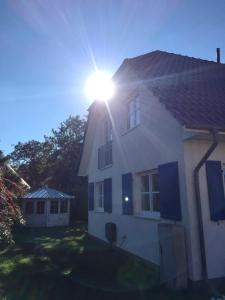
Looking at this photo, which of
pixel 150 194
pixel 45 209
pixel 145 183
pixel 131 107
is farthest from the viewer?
pixel 45 209

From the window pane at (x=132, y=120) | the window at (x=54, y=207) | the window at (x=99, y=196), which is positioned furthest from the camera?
the window at (x=54, y=207)

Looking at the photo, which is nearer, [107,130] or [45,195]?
[107,130]

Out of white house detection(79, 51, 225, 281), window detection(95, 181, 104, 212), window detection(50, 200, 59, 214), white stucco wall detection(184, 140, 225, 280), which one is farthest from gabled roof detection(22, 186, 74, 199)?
white stucco wall detection(184, 140, 225, 280)

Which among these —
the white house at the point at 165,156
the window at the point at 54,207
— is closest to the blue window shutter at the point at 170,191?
the white house at the point at 165,156

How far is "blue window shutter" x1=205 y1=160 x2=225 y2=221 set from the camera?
5969 mm

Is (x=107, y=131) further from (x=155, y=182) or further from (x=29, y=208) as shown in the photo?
(x=29, y=208)

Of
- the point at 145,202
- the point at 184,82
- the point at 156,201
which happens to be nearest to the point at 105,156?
the point at 145,202

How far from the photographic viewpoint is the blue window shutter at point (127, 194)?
899 cm

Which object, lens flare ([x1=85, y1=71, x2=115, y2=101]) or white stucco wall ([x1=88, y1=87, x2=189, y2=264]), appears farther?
lens flare ([x1=85, y1=71, x2=115, y2=101])

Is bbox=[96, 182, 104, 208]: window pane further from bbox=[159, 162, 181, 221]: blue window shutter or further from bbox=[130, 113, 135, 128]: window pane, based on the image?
bbox=[159, 162, 181, 221]: blue window shutter

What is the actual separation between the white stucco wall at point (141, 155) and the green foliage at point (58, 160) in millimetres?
14668

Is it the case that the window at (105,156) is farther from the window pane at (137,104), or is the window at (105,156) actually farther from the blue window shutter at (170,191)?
the blue window shutter at (170,191)

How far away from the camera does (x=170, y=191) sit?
6.60 m

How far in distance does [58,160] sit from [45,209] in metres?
11.6
